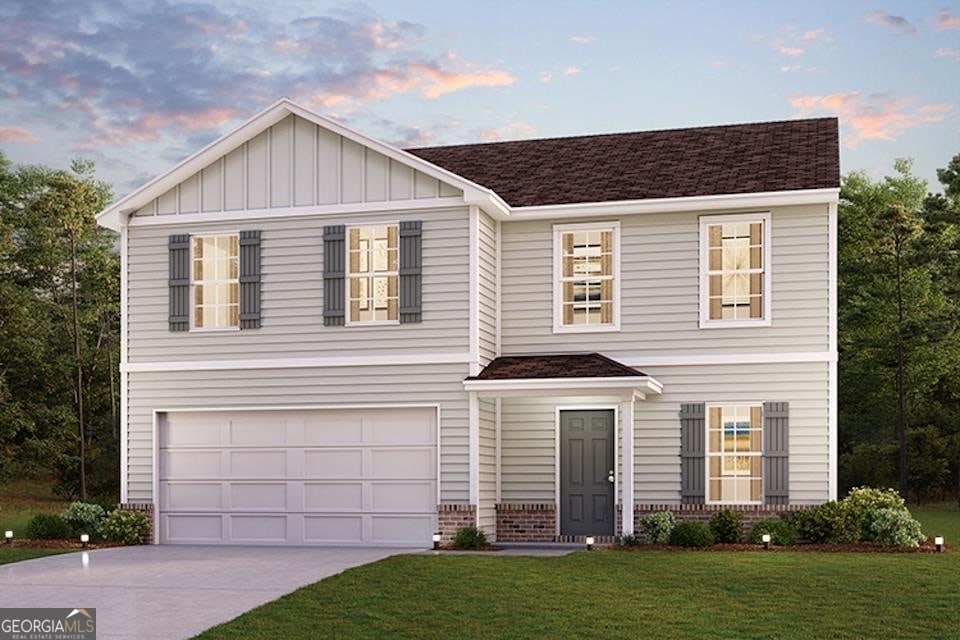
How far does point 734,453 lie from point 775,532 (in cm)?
173

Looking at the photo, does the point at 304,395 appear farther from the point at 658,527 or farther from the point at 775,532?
the point at 775,532

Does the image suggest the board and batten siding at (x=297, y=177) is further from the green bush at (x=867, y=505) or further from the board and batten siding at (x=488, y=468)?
the green bush at (x=867, y=505)

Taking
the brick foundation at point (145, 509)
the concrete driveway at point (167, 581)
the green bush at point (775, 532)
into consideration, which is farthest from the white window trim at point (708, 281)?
the brick foundation at point (145, 509)

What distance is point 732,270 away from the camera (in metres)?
20.8

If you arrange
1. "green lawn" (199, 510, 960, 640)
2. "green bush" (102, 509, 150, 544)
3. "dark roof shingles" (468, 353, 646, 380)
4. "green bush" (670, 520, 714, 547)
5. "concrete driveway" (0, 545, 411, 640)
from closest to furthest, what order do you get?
"green lawn" (199, 510, 960, 640) → "concrete driveway" (0, 545, 411, 640) → "green bush" (670, 520, 714, 547) → "dark roof shingles" (468, 353, 646, 380) → "green bush" (102, 509, 150, 544)

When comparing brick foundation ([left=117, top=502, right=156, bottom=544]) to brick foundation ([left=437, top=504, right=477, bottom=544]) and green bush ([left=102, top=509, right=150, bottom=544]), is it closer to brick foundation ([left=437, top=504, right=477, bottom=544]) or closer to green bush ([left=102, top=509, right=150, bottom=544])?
green bush ([left=102, top=509, right=150, bottom=544])

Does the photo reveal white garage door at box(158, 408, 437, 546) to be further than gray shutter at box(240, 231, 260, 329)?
No

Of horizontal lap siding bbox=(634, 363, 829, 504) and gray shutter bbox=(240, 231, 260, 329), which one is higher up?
gray shutter bbox=(240, 231, 260, 329)

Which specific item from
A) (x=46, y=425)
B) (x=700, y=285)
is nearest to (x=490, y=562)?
(x=700, y=285)

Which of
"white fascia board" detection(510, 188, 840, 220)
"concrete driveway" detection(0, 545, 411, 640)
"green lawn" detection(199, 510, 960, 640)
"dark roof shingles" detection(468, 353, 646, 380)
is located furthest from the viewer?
"white fascia board" detection(510, 188, 840, 220)

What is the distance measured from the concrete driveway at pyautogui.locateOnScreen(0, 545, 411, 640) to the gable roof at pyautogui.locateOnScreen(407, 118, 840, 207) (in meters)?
6.82

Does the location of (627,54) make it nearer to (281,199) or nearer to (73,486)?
(281,199)

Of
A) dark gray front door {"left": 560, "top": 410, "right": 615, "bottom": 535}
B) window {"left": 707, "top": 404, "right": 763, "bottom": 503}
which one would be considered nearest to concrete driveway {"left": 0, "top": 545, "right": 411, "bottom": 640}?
dark gray front door {"left": 560, "top": 410, "right": 615, "bottom": 535}

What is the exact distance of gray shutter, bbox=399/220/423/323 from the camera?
2056cm
